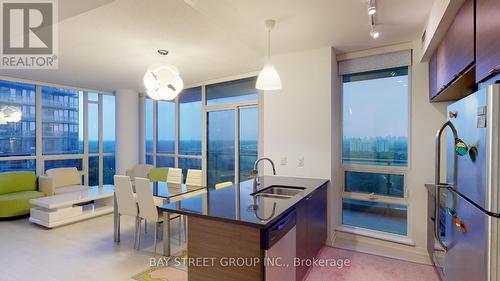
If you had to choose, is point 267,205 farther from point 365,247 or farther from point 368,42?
point 368,42

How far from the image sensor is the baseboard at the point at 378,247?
3016mm

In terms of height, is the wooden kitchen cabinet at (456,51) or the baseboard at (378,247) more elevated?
the wooden kitchen cabinet at (456,51)

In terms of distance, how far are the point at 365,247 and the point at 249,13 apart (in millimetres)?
3210

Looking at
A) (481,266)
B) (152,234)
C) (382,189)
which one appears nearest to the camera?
(481,266)

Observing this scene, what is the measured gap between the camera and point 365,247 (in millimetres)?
3305

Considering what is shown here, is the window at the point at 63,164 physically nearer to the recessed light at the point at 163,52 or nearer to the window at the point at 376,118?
the recessed light at the point at 163,52

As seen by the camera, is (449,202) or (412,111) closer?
(449,202)

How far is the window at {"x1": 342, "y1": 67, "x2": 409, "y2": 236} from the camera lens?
129 inches

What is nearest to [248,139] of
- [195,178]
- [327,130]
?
[195,178]

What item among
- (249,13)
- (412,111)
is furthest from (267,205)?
(412,111)

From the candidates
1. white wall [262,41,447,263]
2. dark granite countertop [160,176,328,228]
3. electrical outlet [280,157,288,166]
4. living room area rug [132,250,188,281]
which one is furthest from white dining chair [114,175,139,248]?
electrical outlet [280,157,288,166]

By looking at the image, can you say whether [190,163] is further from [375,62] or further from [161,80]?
[375,62]

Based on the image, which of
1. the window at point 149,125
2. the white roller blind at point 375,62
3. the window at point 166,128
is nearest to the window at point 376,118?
the white roller blind at point 375,62

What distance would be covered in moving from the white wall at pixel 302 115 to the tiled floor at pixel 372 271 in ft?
3.49
